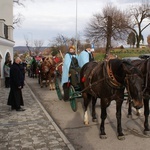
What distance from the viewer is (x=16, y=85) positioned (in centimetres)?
899

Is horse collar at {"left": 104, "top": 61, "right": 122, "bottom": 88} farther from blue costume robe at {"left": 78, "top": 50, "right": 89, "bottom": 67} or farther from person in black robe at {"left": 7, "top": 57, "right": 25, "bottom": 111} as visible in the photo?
person in black robe at {"left": 7, "top": 57, "right": 25, "bottom": 111}

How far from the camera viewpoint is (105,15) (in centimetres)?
4575

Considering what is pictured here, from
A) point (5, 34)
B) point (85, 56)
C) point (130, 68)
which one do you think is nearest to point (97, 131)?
point (130, 68)

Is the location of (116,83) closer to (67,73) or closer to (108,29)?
(67,73)

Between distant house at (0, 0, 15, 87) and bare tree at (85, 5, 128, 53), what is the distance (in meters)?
20.1

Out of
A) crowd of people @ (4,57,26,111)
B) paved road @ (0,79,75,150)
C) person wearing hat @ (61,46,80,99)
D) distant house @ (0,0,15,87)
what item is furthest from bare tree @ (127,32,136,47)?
paved road @ (0,79,75,150)

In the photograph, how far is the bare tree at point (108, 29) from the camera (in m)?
41.8

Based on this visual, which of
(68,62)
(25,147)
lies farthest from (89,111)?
(25,147)

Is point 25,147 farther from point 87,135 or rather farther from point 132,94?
point 132,94

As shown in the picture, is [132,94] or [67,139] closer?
[132,94]

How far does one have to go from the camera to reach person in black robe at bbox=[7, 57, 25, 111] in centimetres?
885

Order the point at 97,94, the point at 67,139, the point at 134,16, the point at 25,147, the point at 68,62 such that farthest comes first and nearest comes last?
the point at 134,16
the point at 68,62
the point at 97,94
the point at 67,139
the point at 25,147

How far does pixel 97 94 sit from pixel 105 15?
4095cm

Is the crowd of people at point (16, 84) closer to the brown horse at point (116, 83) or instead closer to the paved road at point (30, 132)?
the paved road at point (30, 132)
